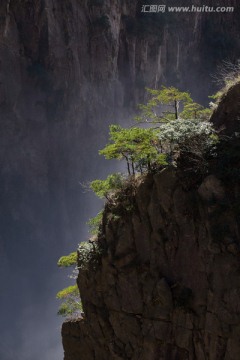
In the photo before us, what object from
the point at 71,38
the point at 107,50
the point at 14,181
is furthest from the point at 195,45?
the point at 14,181

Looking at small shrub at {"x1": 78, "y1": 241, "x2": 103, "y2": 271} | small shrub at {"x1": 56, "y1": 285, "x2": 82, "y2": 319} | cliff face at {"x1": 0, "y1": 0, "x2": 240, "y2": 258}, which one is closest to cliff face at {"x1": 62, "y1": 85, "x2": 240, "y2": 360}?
small shrub at {"x1": 78, "y1": 241, "x2": 103, "y2": 271}

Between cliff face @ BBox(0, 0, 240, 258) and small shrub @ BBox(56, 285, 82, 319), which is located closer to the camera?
small shrub @ BBox(56, 285, 82, 319)

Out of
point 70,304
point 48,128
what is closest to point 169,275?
point 70,304

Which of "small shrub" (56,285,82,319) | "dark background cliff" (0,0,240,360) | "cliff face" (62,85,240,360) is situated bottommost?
"cliff face" (62,85,240,360)

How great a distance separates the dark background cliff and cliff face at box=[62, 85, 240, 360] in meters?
20.2

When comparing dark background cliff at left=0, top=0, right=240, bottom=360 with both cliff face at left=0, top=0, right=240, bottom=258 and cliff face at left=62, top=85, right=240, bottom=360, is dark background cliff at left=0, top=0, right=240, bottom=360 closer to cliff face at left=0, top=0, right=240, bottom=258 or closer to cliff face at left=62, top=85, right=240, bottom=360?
cliff face at left=0, top=0, right=240, bottom=258

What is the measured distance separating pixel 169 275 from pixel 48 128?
25.3m

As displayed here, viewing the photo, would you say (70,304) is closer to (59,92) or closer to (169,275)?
(169,275)

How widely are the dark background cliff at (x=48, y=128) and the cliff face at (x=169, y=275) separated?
2022 centimetres

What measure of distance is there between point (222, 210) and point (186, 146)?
76.2 inches

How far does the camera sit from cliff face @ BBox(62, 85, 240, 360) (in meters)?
9.95

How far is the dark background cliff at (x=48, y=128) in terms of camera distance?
31469 mm

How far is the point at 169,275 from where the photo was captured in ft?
36.4

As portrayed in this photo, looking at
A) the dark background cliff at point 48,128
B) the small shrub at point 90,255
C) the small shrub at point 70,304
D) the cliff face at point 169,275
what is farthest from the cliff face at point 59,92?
the cliff face at point 169,275
